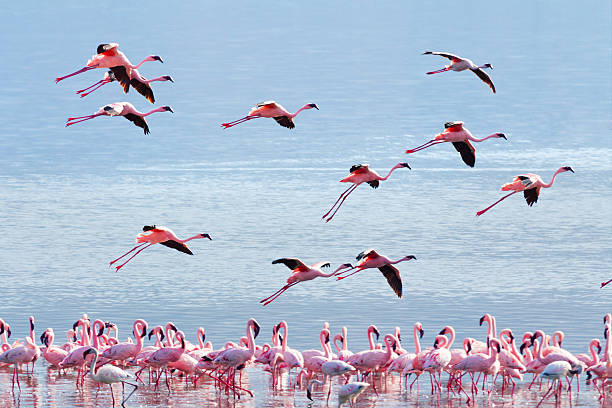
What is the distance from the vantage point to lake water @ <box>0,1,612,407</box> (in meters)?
22.7

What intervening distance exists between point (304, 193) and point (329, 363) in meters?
18.0

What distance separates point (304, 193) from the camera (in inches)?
1372

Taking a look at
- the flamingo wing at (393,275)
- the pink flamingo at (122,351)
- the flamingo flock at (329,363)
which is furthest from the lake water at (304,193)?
the flamingo wing at (393,275)

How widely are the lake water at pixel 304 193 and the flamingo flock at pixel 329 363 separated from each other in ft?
1.11

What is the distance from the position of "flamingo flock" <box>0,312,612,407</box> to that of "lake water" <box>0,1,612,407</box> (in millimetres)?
338

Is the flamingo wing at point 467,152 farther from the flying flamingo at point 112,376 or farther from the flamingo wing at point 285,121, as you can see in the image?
the flying flamingo at point 112,376

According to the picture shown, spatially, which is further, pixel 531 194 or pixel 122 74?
pixel 531 194

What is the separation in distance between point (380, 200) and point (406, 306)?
38.9 ft

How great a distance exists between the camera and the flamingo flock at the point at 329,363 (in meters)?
17.2

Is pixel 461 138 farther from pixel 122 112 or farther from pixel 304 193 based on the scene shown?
pixel 304 193

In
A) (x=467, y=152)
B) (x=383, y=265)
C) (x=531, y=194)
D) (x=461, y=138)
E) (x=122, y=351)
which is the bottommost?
(x=122, y=351)

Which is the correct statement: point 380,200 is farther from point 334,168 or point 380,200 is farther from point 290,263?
point 290,263

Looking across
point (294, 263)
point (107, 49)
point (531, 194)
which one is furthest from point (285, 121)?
point (531, 194)

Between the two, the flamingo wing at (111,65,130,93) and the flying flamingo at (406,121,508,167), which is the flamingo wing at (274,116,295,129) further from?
the flamingo wing at (111,65,130,93)
